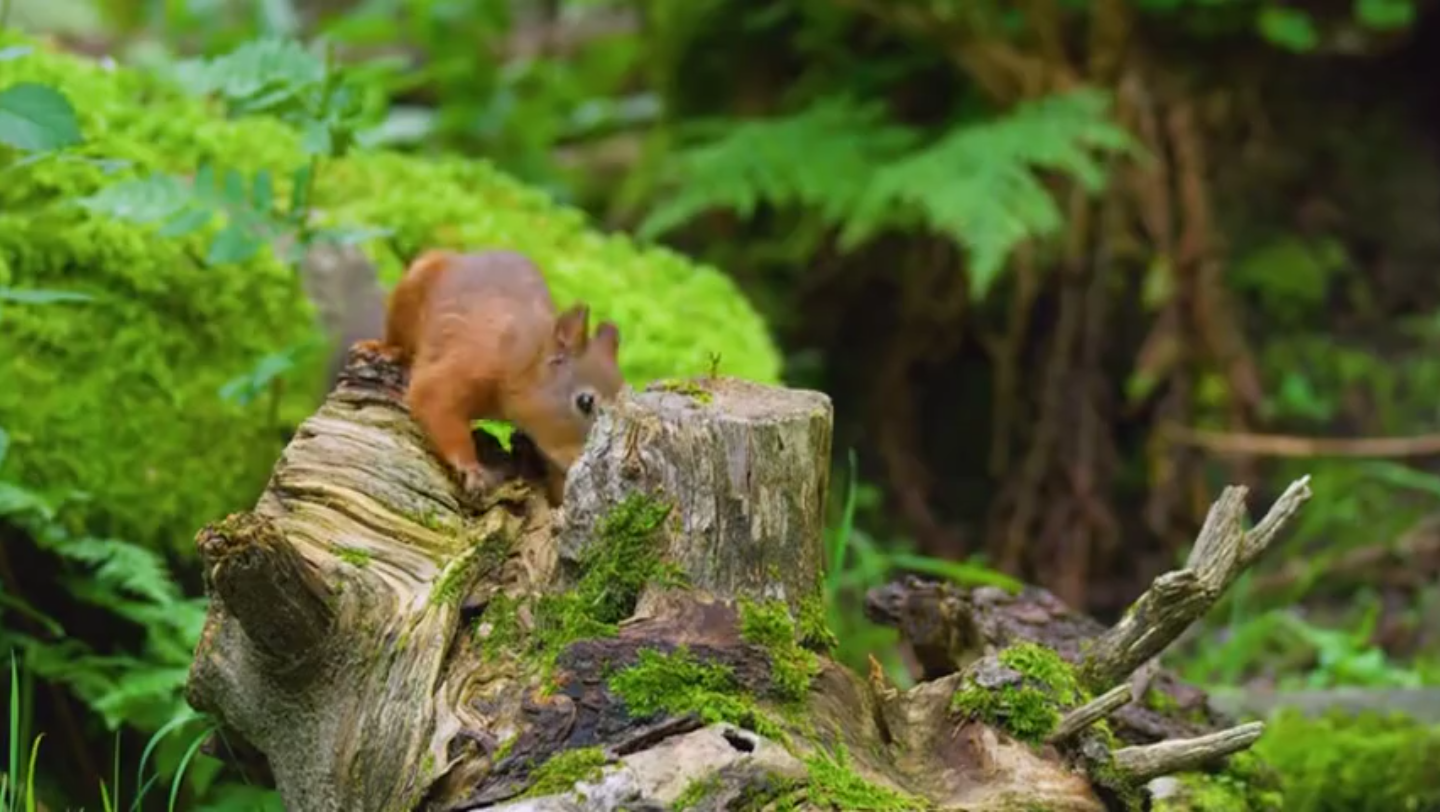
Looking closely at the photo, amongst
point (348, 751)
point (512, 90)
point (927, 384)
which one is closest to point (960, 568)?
point (348, 751)

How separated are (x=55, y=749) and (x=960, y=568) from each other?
1.64 metres

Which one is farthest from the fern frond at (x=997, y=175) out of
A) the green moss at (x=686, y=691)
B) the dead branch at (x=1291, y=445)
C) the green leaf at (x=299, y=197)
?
the green moss at (x=686, y=691)

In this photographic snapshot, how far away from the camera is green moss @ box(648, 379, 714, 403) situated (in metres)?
1.92

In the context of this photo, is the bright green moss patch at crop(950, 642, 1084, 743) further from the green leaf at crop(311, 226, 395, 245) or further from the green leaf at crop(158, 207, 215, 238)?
the green leaf at crop(158, 207, 215, 238)

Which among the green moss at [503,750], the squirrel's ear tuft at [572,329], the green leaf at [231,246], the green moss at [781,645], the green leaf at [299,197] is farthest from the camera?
the green leaf at [299,197]

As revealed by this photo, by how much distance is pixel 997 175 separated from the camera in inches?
171

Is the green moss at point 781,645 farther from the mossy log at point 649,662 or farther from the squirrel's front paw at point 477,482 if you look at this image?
the squirrel's front paw at point 477,482

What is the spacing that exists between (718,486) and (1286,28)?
3.69 metres

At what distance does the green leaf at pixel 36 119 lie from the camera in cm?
221

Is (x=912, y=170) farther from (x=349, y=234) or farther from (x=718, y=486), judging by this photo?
(x=718, y=486)

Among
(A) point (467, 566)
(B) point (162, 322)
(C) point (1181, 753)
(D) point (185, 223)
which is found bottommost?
(C) point (1181, 753)

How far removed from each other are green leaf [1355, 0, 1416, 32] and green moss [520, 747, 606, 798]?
13.5ft

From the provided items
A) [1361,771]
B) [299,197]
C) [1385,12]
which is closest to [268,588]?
[299,197]

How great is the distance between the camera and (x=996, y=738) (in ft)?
5.98
